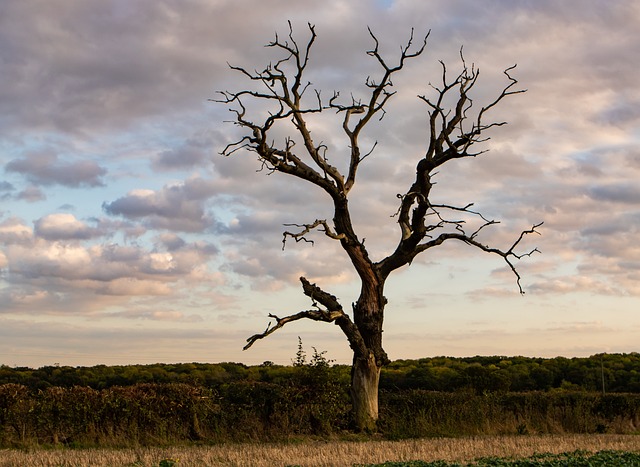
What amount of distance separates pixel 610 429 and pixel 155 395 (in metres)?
13.4

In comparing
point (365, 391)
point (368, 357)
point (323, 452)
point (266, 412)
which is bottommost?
point (323, 452)

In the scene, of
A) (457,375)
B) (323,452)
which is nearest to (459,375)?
(457,375)

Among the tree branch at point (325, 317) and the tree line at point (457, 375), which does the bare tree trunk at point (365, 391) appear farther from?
the tree line at point (457, 375)

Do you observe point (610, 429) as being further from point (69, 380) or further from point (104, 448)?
point (69, 380)

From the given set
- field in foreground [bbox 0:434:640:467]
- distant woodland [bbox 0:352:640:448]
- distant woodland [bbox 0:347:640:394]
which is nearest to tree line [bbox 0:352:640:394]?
distant woodland [bbox 0:347:640:394]

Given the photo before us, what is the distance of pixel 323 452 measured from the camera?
17.3m

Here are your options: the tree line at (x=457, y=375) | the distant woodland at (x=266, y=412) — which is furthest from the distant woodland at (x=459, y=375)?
the distant woodland at (x=266, y=412)

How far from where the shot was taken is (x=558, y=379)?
4406cm

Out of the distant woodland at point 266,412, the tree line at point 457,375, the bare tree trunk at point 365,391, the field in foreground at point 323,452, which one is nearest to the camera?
the field in foreground at point 323,452

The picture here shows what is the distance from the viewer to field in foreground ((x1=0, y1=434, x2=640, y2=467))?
51.3 ft

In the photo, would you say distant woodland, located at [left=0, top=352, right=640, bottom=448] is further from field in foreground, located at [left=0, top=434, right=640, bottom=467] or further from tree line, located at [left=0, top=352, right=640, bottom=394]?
tree line, located at [left=0, top=352, right=640, bottom=394]

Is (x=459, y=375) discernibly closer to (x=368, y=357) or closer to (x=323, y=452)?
(x=368, y=357)

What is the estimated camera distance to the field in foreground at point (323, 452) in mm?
15633

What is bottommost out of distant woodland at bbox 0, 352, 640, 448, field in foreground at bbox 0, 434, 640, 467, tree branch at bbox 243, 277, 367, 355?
field in foreground at bbox 0, 434, 640, 467
